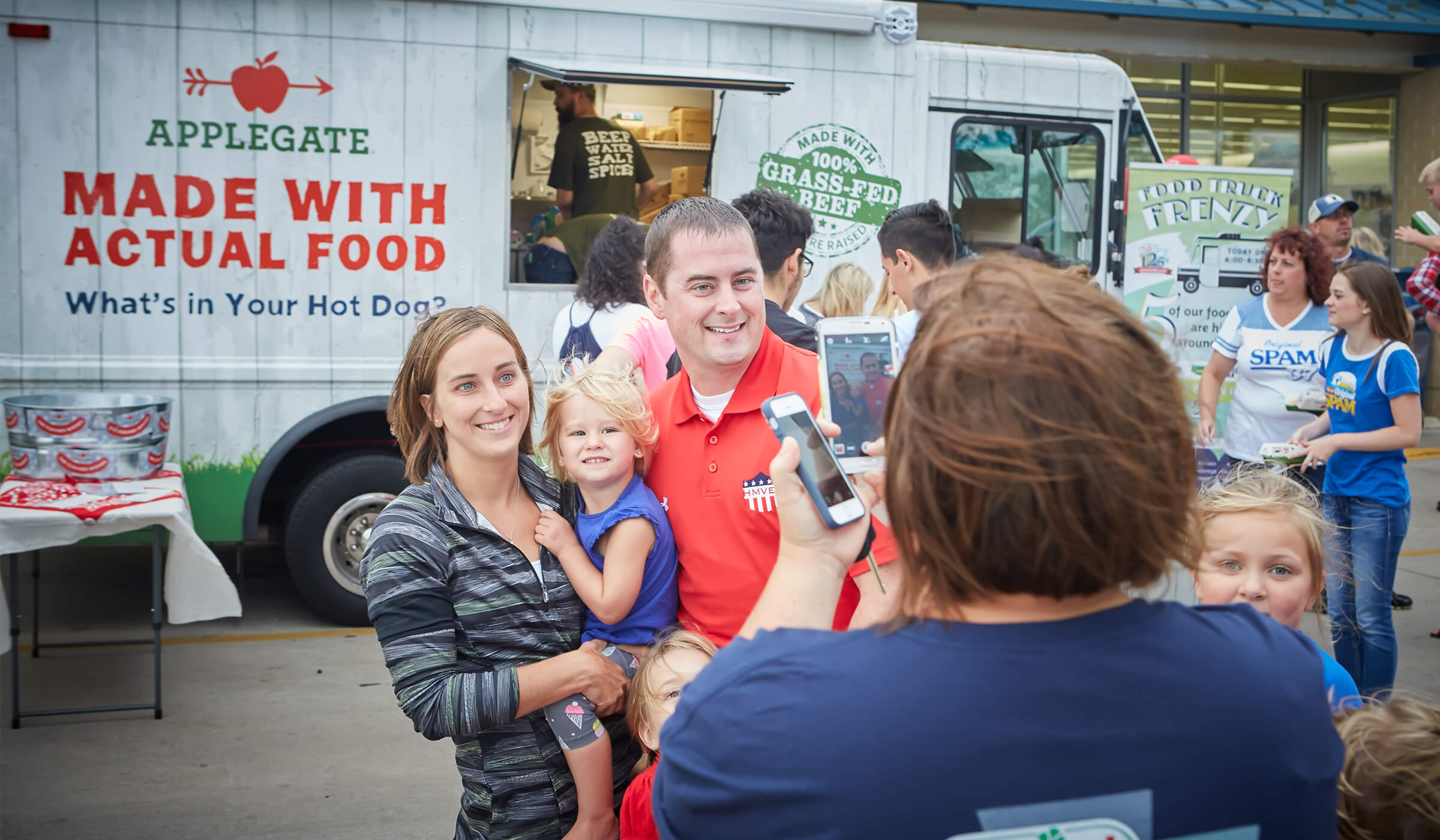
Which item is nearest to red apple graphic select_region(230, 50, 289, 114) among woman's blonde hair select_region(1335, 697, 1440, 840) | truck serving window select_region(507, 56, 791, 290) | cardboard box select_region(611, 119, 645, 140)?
truck serving window select_region(507, 56, 791, 290)

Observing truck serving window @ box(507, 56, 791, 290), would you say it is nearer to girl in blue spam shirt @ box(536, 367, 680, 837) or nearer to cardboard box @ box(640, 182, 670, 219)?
cardboard box @ box(640, 182, 670, 219)

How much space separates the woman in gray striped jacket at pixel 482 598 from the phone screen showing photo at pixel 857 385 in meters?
0.76

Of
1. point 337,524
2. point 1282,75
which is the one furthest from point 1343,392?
point 1282,75

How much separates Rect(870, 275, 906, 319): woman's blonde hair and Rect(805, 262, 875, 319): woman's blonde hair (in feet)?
0.28

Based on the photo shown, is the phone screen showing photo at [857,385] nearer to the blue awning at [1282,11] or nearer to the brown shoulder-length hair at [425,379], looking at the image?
the brown shoulder-length hair at [425,379]

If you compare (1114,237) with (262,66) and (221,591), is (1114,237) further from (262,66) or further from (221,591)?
(221,591)

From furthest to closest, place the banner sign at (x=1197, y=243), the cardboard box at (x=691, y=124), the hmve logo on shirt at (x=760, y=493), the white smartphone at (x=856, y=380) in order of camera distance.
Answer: the banner sign at (x=1197, y=243), the cardboard box at (x=691, y=124), the hmve logo on shirt at (x=760, y=493), the white smartphone at (x=856, y=380)

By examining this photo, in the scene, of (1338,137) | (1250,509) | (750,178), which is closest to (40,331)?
(750,178)

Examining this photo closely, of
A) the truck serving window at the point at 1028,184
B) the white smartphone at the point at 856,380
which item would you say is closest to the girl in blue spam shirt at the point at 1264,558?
the white smartphone at the point at 856,380

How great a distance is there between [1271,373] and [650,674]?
164 inches

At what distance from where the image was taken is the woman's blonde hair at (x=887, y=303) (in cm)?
570

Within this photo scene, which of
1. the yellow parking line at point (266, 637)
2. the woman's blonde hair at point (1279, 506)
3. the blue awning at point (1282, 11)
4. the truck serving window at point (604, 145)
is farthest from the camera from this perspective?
the blue awning at point (1282, 11)

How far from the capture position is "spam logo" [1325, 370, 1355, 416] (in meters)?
4.69

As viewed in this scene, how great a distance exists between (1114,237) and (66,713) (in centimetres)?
595
